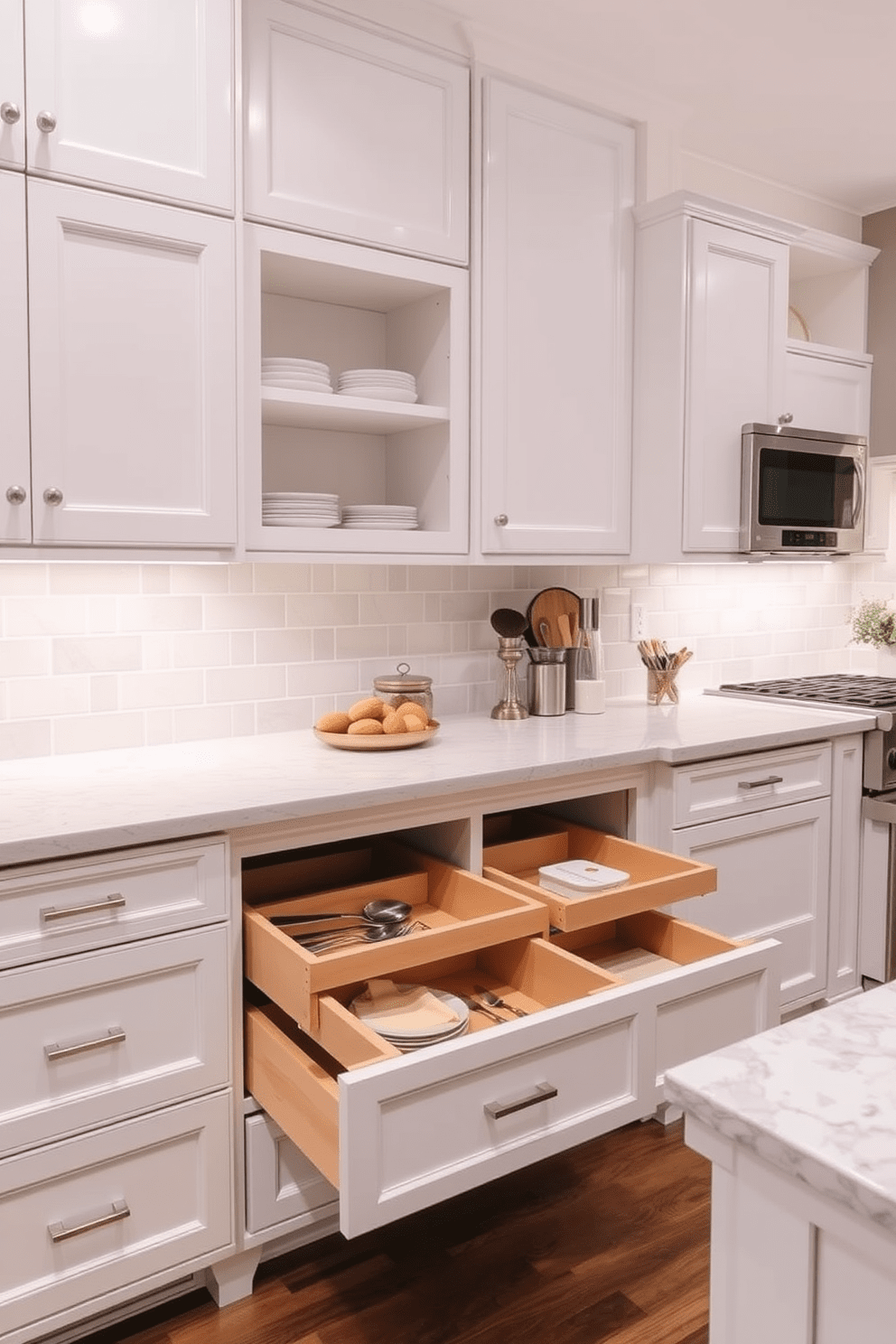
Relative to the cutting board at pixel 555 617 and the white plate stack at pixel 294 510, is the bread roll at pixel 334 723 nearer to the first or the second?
the white plate stack at pixel 294 510

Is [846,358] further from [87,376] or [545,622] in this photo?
[87,376]

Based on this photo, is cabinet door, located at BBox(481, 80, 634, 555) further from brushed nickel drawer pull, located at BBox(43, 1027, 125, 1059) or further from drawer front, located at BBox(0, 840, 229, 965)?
brushed nickel drawer pull, located at BBox(43, 1027, 125, 1059)

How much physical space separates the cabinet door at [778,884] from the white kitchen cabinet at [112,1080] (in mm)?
1218

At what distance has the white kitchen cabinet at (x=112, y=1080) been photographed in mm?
1608

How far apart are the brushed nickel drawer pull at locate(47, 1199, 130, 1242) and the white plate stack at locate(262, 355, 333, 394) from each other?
1.60 meters

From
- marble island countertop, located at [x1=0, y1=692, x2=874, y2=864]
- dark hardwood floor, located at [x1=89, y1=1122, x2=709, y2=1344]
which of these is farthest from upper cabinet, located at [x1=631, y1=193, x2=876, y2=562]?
dark hardwood floor, located at [x1=89, y1=1122, x2=709, y2=1344]

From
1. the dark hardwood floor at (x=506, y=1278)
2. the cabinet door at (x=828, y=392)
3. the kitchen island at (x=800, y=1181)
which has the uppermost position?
the cabinet door at (x=828, y=392)

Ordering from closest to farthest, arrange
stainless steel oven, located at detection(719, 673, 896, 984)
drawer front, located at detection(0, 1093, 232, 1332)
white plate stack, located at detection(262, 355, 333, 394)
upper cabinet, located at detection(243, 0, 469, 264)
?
drawer front, located at detection(0, 1093, 232, 1332)
upper cabinet, located at detection(243, 0, 469, 264)
white plate stack, located at detection(262, 355, 333, 394)
stainless steel oven, located at detection(719, 673, 896, 984)

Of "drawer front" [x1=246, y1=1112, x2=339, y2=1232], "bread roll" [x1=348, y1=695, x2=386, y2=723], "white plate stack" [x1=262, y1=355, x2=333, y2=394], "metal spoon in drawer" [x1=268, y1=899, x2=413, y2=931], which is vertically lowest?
"drawer front" [x1=246, y1=1112, x2=339, y2=1232]

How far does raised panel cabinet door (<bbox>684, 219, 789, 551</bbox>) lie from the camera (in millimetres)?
2781

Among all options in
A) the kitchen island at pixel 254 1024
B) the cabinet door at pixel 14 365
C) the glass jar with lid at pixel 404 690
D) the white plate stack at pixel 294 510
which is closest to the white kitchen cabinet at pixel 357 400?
the white plate stack at pixel 294 510

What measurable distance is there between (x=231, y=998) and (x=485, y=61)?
219 cm

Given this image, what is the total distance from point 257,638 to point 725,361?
4.95 feet

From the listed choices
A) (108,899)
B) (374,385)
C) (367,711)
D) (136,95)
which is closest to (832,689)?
(367,711)
